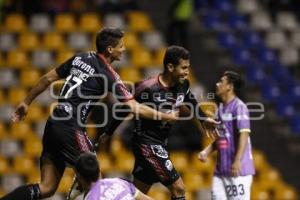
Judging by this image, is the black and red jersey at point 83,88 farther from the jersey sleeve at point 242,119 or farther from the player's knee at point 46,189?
the jersey sleeve at point 242,119

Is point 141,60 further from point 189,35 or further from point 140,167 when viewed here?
point 140,167

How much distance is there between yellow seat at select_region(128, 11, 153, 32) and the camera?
15.3m

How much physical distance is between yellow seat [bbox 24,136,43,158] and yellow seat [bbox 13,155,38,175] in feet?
0.36

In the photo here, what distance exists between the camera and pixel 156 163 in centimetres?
801

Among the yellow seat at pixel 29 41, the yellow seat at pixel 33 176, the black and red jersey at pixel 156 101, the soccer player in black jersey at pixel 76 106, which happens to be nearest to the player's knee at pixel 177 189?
the black and red jersey at pixel 156 101

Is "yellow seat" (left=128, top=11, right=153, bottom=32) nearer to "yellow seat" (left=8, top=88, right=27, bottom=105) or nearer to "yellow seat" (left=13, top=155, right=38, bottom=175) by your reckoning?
"yellow seat" (left=8, top=88, right=27, bottom=105)

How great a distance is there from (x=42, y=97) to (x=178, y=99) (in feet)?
20.6

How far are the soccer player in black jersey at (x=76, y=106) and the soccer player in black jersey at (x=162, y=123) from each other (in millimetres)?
527

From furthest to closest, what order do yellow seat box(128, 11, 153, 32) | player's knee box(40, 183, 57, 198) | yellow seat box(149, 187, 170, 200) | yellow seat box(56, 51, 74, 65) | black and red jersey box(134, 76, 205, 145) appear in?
yellow seat box(128, 11, 153, 32) < yellow seat box(56, 51, 74, 65) < yellow seat box(149, 187, 170, 200) < black and red jersey box(134, 76, 205, 145) < player's knee box(40, 183, 57, 198)

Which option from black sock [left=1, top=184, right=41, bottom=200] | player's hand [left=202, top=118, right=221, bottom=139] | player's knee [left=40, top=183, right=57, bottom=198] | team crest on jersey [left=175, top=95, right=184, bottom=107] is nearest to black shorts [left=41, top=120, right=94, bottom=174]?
player's knee [left=40, top=183, right=57, bottom=198]

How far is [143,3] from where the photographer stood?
16094 mm

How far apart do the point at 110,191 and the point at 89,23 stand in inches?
351

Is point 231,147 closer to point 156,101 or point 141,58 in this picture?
point 156,101

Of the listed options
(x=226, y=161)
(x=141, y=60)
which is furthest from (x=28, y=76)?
(x=226, y=161)
